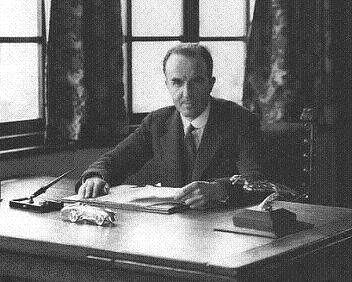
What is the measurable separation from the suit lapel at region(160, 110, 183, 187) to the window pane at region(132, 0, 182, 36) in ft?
5.77

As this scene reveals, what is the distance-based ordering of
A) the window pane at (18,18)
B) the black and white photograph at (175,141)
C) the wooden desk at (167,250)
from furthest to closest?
the window pane at (18,18), the black and white photograph at (175,141), the wooden desk at (167,250)

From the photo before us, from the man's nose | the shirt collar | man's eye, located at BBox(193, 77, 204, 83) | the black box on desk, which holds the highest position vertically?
man's eye, located at BBox(193, 77, 204, 83)

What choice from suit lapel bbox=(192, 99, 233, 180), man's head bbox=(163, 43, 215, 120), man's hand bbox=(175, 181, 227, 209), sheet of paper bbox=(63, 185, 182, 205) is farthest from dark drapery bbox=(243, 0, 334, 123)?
man's hand bbox=(175, 181, 227, 209)

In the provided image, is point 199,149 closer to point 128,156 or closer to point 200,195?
point 128,156

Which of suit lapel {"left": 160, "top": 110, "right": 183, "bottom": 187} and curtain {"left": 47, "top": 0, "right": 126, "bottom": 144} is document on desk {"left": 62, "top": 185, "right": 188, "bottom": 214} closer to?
suit lapel {"left": 160, "top": 110, "right": 183, "bottom": 187}

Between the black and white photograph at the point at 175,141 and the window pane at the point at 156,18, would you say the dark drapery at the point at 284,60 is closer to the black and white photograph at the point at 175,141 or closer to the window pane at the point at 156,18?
the black and white photograph at the point at 175,141

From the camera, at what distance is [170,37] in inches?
224

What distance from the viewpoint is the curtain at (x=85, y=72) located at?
4781 mm

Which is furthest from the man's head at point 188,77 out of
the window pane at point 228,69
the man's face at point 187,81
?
the window pane at point 228,69

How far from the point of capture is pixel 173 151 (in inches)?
150

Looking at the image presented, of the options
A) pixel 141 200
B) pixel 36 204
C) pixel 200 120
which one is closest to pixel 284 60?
Result: pixel 200 120

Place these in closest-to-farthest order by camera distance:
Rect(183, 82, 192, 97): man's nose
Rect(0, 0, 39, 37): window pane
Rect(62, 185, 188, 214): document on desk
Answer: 1. Rect(62, 185, 188, 214): document on desk
2. Rect(183, 82, 192, 97): man's nose
3. Rect(0, 0, 39, 37): window pane

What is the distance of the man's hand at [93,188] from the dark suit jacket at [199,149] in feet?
0.46

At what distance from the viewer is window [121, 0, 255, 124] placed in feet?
18.0
